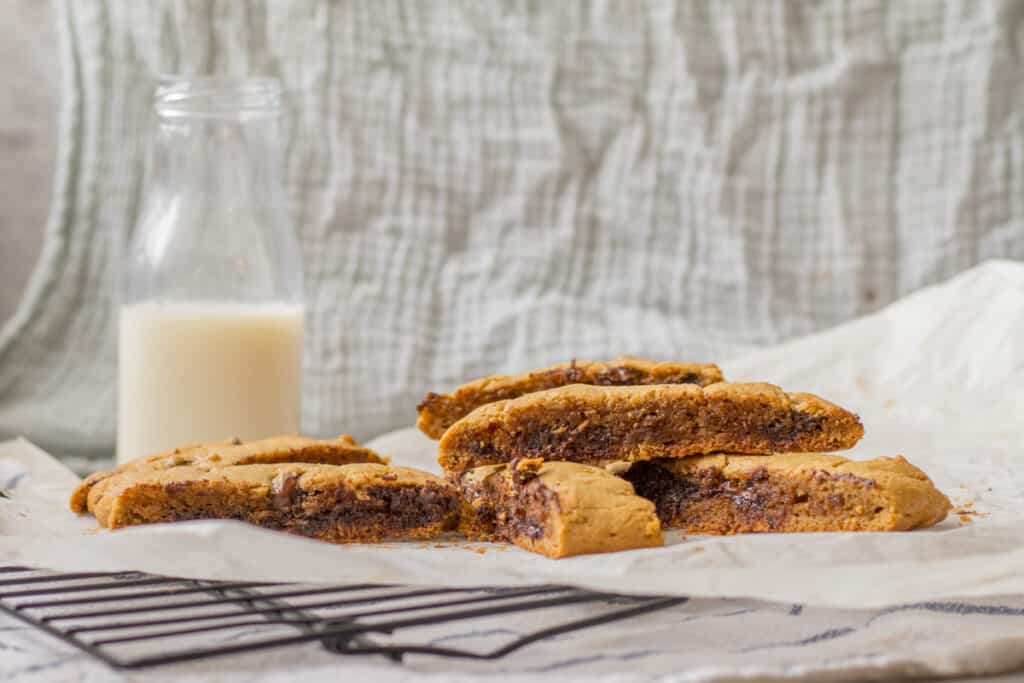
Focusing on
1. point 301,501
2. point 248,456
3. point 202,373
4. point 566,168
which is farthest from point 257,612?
point 566,168

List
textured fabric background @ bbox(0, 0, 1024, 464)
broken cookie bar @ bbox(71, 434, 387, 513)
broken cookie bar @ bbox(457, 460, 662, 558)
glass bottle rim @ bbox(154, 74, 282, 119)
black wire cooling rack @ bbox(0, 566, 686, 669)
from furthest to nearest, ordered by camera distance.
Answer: textured fabric background @ bbox(0, 0, 1024, 464) < glass bottle rim @ bbox(154, 74, 282, 119) < broken cookie bar @ bbox(71, 434, 387, 513) < broken cookie bar @ bbox(457, 460, 662, 558) < black wire cooling rack @ bbox(0, 566, 686, 669)

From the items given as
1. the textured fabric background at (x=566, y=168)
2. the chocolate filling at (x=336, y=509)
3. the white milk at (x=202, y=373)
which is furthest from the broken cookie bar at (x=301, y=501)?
the textured fabric background at (x=566, y=168)

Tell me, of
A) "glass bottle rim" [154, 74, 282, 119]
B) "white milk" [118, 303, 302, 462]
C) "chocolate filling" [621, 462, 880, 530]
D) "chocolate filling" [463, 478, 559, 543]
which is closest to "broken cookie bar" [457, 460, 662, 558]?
"chocolate filling" [463, 478, 559, 543]

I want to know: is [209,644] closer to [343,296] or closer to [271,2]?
[343,296]

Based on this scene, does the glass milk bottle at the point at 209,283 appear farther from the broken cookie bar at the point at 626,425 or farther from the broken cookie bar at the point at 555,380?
the broken cookie bar at the point at 626,425

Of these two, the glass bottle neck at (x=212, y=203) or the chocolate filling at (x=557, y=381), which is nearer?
the chocolate filling at (x=557, y=381)

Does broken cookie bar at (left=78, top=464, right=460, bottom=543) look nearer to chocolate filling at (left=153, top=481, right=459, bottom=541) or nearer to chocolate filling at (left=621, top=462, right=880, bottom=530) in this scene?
chocolate filling at (left=153, top=481, right=459, bottom=541)

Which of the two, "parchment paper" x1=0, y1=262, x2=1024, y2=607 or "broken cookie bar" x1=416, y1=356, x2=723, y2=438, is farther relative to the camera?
"broken cookie bar" x1=416, y1=356, x2=723, y2=438
